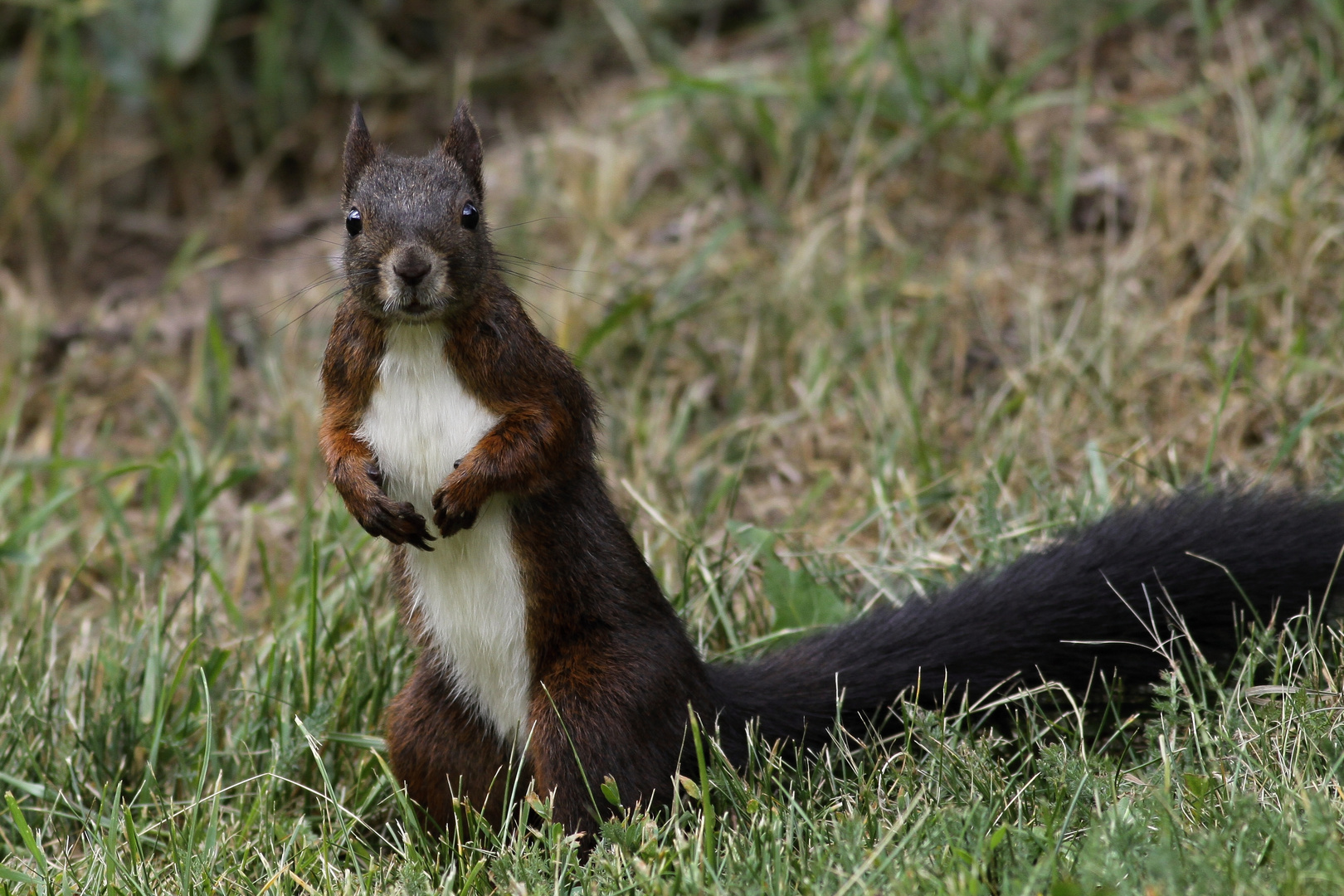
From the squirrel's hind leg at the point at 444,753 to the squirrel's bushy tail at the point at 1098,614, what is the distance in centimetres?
51

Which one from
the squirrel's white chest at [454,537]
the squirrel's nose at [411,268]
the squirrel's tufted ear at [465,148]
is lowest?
the squirrel's white chest at [454,537]

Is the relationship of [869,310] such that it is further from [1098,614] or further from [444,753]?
[444,753]

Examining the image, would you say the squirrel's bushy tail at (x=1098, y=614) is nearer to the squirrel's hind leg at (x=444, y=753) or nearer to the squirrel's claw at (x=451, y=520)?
the squirrel's hind leg at (x=444, y=753)

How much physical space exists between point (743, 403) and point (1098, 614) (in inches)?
84.0

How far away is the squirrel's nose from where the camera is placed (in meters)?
2.86

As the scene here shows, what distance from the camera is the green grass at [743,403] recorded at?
284cm

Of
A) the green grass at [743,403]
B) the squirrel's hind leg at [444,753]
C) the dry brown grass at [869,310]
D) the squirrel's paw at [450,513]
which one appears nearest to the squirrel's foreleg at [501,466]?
the squirrel's paw at [450,513]

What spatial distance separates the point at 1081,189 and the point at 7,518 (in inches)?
162

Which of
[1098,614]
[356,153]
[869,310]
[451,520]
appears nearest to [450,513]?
[451,520]

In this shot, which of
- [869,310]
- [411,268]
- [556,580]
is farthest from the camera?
[869,310]

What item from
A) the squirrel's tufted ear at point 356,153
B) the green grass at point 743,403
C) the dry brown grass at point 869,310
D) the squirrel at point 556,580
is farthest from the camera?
the dry brown grass at point 869,310

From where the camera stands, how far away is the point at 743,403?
5.18 metres

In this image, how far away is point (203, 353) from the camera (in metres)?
5.62

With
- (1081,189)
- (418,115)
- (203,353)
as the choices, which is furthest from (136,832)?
(418,115)
